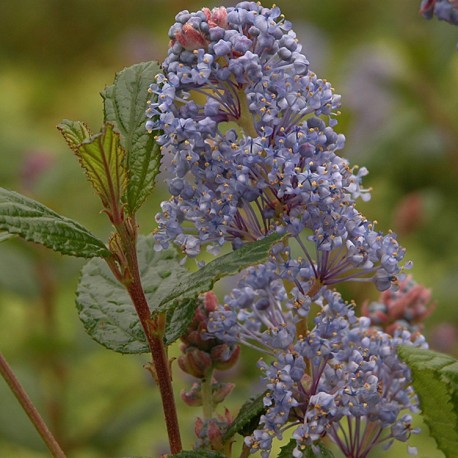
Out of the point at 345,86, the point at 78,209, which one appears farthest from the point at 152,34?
the point at 78,209

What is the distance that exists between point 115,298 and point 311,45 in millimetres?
3163

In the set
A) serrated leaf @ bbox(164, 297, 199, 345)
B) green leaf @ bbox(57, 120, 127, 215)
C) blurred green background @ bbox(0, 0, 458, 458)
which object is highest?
blurred green background @ bbox(0, 0, 458, 458)

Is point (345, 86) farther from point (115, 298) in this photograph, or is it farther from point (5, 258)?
point (115, 298)

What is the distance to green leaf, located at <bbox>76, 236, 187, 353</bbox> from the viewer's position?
0.83m

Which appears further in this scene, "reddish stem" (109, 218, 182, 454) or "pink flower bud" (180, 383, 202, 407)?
"pink flower bud" (180, 383, 202, 407)

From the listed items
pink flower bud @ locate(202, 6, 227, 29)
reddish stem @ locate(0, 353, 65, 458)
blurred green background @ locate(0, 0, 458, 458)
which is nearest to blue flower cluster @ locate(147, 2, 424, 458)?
pink flower bud @ locate(202, 6, 227, 29)

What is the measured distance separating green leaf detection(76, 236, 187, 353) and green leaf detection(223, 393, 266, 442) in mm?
103

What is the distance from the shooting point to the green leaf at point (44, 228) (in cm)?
71

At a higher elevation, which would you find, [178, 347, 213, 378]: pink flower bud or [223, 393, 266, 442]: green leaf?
[178, 347, 213, 378]: pink flower bud

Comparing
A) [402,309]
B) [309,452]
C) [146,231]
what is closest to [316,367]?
[309,452]

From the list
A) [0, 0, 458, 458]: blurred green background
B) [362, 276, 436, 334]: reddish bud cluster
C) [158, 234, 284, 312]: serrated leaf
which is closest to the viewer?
[158, 234, 284, 312]: serrated leaf

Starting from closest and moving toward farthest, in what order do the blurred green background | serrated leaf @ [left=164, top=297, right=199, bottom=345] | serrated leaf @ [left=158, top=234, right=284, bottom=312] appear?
serrated leaf @ [left=158, top=234, right=284, bottom=312], serrated leaf @ [left=164, top=297, right=199, bottom=345], the blurred green background

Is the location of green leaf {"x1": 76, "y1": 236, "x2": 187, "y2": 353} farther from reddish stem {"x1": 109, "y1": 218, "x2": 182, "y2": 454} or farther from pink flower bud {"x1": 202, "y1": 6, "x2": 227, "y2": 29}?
pink flower bud {"x1": 202, "y1": 6, "x2": 227, "y2": 29}

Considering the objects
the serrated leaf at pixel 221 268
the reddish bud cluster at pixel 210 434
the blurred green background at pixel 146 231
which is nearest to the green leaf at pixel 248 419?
the reddish bud cluster at pixel 210 434
